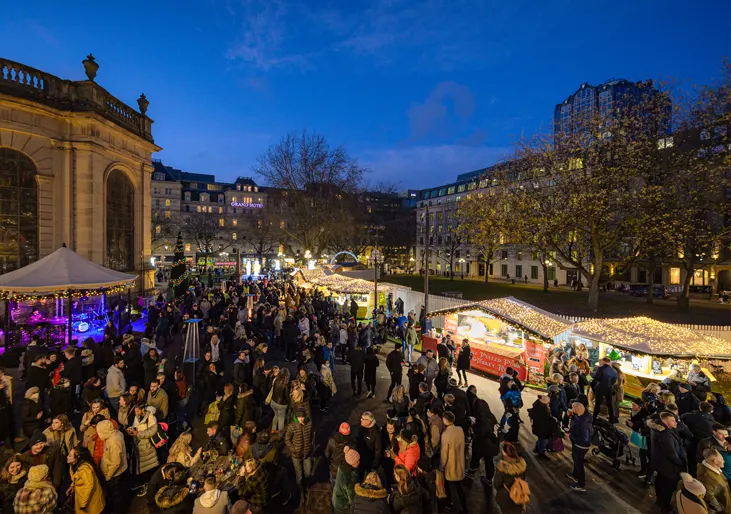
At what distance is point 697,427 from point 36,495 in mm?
10176

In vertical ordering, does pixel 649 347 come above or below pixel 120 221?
below

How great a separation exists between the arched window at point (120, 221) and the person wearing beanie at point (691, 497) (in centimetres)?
2408

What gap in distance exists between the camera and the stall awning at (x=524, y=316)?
11.8 metres

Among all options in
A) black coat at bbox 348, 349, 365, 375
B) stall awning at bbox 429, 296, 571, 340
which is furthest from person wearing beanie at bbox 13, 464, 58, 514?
stall awning at bbox 429, 296, 571, 340

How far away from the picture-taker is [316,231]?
1553 inches

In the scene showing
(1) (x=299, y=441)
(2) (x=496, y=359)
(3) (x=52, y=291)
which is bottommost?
(2) (x=496, y=359)

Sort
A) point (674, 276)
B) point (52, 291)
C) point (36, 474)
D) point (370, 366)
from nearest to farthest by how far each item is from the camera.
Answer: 1. point (36, 474)
2. point (370, 366)
3. point (52, 291)
4. point (674, 276)

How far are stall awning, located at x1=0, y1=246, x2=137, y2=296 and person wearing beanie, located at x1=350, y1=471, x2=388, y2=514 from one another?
13.9 m

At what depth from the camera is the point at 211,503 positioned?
412 centimetres

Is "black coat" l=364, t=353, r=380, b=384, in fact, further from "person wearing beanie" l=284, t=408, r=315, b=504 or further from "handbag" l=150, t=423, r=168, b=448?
"handbag" l=150, t=423, r=168, b=448

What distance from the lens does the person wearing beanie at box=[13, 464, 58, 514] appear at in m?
4.36

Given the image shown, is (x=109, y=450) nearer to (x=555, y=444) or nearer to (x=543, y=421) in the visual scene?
(x=543, y=421)

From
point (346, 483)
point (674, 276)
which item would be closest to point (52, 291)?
point (346, 483)

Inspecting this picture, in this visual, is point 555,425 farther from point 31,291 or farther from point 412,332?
point 31,291
